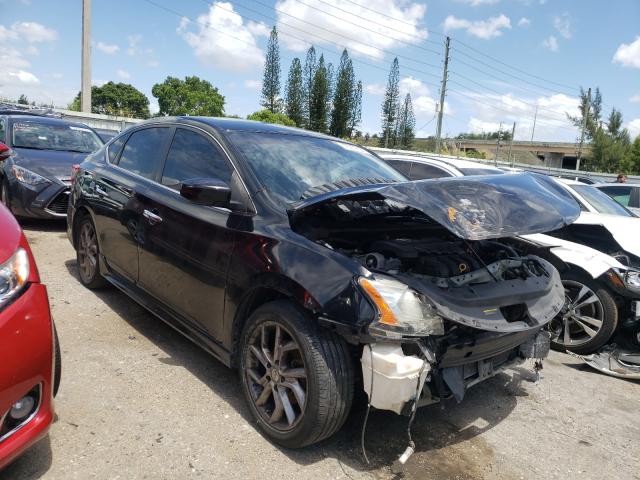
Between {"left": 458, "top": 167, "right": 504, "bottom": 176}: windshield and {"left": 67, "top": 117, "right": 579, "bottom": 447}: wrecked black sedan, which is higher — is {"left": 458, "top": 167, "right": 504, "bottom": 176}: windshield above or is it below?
above

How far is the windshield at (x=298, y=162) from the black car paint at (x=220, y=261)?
96mm

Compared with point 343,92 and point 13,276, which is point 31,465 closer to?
point 13,276

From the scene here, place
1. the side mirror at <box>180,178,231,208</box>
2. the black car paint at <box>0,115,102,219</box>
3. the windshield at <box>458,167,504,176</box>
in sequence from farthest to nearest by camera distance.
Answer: the windshield at <box>458,167,504,176</box> < the black car paint at <box>0,115,102,219</box> < the side mirror at <box>180,178,231,208</box>

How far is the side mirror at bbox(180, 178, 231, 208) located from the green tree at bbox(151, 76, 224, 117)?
3486 inches

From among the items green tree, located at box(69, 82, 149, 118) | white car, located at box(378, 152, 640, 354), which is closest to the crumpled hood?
white car, located at box(378, 152, 640, 354)

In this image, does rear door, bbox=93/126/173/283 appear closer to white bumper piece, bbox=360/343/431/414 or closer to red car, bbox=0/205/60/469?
red car, bbox=0/205/60/469

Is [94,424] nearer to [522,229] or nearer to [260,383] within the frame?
[260,383]

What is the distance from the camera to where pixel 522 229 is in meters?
2.57

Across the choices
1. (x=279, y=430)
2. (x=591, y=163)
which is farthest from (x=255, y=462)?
(x=591, y=163)

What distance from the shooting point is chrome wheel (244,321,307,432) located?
2.54 m

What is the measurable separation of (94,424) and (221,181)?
154 centimetres

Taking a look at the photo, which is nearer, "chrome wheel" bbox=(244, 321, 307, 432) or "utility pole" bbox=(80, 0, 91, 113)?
"chrome wheel" bbox=(244, 321, 307, 432)

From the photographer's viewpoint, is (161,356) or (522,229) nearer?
(522,229)

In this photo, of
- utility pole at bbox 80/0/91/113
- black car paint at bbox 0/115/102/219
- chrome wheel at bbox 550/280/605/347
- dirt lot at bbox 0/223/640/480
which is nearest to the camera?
dirt lot at bbox 0/223/640/480
